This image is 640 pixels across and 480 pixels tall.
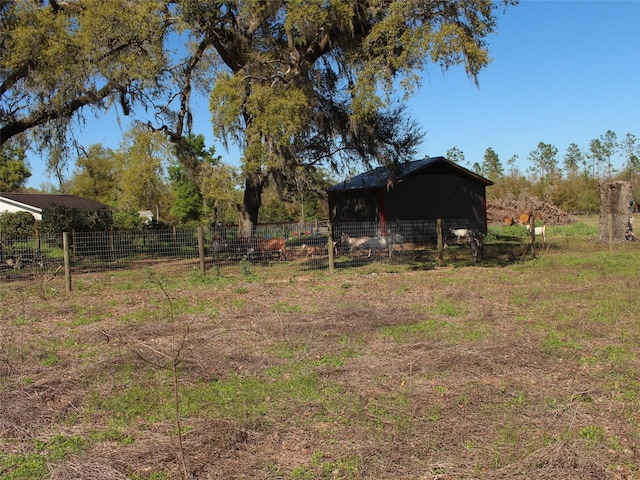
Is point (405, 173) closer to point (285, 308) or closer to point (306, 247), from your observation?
point (306, 247)

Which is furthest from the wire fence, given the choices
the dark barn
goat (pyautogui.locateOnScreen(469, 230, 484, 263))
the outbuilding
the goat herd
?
the outbuilding

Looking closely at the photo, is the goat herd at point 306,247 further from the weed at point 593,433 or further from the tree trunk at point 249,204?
the weed at point 593,433

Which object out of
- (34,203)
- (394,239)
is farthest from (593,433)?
(34,203)

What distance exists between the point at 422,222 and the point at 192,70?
11.9 meters

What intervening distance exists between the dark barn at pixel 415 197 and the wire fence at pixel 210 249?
5115 millimetres

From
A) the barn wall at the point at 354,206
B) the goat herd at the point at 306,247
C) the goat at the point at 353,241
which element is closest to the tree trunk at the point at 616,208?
the goat herd at the point at 306,247

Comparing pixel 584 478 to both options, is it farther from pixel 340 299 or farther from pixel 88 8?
pixel 88 8

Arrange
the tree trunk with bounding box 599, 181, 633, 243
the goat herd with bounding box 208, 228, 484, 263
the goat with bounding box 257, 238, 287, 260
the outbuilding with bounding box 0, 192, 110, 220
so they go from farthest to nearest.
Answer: the outbuilding with bounding box 0, 192, 110, 220 → the tree trunk with bounding box 599, 181, 633, 243 → the goat with bounding box 257, 238, 287, 260 → the goat herd with bounding box 208, 228, 484, 263

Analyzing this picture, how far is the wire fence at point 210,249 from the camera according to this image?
44.4ft

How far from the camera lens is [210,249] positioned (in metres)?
16.4

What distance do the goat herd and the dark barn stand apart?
5611 millimetres

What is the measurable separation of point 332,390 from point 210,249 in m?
12.1

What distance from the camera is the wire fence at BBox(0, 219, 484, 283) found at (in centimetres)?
1355

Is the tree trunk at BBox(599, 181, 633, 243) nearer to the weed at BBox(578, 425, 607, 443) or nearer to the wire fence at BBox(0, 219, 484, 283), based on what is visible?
the wire fence at BBox(0, 219, 484, 283)
